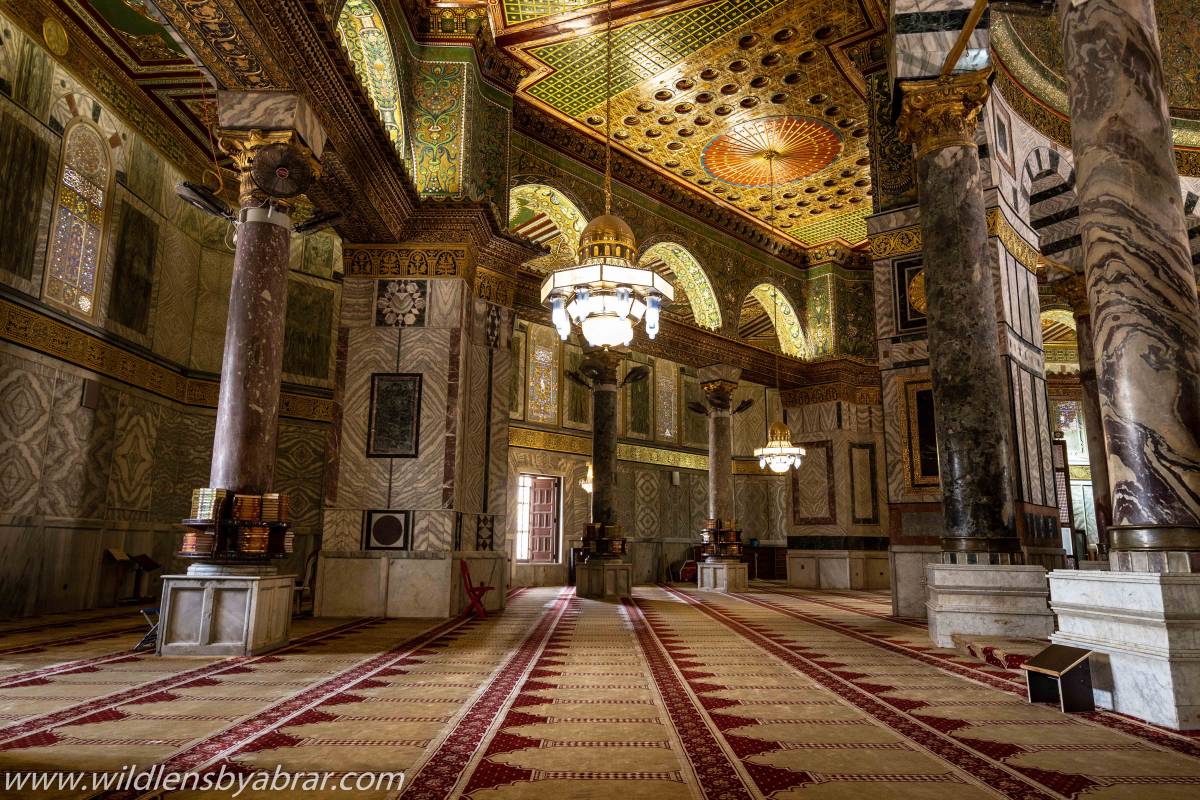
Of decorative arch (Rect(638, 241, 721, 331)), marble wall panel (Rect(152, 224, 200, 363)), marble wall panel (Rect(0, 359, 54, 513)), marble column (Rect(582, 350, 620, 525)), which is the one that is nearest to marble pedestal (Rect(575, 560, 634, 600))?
marble column (Rect(582, 350, 620, 525))

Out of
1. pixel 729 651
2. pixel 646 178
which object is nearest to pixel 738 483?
pixel 646 178

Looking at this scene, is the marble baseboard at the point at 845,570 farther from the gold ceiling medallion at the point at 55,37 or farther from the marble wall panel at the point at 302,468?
the gold ceiling medallion at the point at 55,37

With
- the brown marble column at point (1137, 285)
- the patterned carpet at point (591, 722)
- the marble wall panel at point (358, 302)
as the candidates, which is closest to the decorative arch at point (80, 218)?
the marble wall panel at point (358, 302)

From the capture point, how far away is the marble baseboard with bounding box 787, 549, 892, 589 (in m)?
13.1

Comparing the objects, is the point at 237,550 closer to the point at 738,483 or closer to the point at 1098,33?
the point at 1098,33

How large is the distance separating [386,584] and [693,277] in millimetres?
7403

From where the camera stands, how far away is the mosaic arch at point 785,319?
14.0 meters

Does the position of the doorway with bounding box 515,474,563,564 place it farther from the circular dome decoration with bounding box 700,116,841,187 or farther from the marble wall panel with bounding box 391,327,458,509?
the marble wall panel with bounding box 391,327,458,509

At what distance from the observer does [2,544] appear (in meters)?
6.61

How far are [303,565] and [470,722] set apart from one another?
9.33m

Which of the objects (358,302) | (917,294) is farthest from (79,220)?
(917,294)

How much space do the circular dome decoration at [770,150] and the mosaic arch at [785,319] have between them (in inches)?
94.4

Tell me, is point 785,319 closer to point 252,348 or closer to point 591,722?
point 252,348

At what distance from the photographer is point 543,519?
46.3ft
